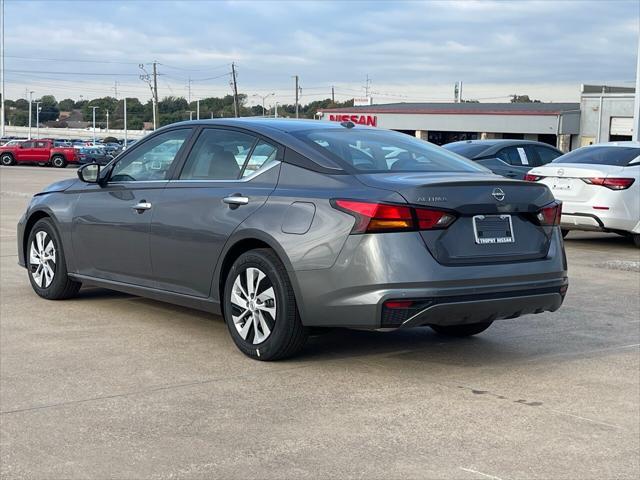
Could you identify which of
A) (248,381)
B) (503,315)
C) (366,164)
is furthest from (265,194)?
(503,315)

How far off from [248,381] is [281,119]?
7.60 ft

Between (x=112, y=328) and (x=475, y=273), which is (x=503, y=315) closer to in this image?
(x=475, y=273)

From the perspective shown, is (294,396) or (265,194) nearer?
(294,396)

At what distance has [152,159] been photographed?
7.55 metres

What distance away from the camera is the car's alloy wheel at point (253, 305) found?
618 centimetres

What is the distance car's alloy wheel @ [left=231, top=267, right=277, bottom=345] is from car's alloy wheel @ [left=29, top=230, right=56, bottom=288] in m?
2.63

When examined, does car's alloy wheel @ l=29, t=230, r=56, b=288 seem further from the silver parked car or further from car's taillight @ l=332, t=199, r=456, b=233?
car's taillight @ l=332, t=199, r=456, b=233

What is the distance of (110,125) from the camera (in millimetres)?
181250

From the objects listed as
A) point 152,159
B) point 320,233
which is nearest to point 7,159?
point 152,159

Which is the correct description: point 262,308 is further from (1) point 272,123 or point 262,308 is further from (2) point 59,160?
(2) point 59,160

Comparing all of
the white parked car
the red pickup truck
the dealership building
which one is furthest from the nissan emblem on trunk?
the red pickup truck

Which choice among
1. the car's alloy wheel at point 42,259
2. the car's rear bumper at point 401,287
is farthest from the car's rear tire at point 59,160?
the car's rear bumper at point 401,287

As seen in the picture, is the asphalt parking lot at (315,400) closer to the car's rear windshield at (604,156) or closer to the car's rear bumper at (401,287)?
the car's rear bumper at (401,287)

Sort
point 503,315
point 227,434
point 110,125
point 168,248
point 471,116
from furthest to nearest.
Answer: point 110,125
point 471,116
point 168,248
point 503,315
point 227,434
